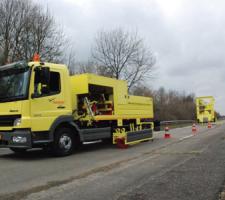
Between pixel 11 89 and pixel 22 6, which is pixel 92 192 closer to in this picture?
pixel 11 89

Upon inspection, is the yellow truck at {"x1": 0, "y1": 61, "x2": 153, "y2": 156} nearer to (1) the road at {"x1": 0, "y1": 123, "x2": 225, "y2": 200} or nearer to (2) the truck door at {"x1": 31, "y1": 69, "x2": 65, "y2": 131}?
(2) the truck door at {"x1": 31, "y1": 69, "x2": 65, "y2": 131}

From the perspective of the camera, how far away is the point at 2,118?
33.1 ft

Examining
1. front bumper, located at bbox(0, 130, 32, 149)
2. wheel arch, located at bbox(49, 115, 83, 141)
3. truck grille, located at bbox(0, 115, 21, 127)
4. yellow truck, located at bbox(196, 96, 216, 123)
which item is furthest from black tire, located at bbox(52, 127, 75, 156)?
yellow truck, located at bbox(196, 96, 216, 123)

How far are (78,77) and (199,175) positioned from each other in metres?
6.46

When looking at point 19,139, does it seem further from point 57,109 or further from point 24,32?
point 24,32

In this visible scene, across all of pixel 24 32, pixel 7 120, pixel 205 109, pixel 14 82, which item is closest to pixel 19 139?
pixel 7 120

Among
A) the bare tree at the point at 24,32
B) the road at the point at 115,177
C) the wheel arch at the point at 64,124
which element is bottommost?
the road at the point at 115,177

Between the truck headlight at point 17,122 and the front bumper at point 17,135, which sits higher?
the truck headlight at point 17,122

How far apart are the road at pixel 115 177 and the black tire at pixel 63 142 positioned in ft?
1.01

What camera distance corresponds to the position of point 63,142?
10.8m

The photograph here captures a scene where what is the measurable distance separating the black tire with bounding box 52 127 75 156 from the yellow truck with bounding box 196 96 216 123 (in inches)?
1377

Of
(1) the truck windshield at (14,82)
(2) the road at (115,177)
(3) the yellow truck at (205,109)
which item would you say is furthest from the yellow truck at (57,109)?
(3) the yellow truck at (205,109)

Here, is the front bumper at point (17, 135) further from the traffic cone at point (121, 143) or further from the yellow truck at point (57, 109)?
the traffic cone at point (121, 143)

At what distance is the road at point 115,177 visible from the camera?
5.82 meters
